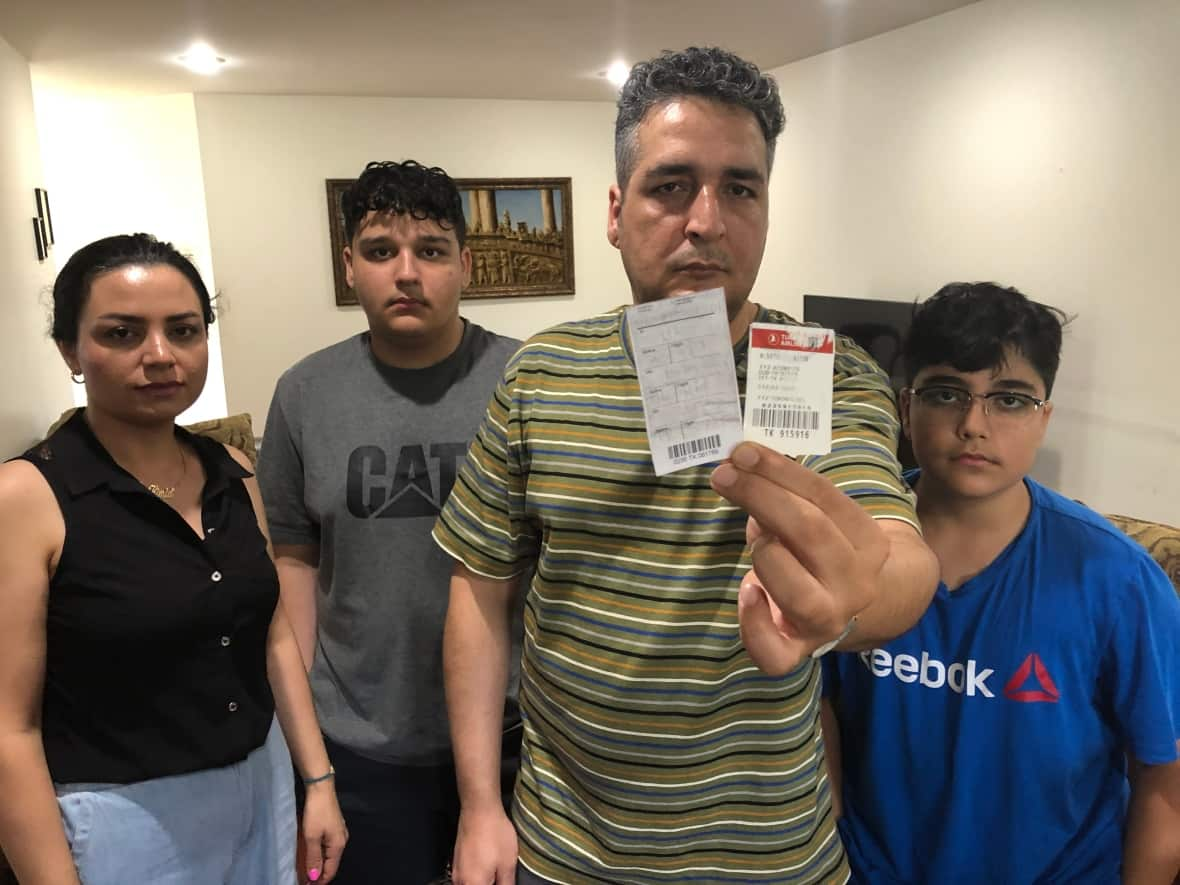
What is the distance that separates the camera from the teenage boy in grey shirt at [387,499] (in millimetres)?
1274

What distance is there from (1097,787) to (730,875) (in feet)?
1.52

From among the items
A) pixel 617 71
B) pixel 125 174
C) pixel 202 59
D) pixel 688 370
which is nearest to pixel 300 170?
pixel 202 59

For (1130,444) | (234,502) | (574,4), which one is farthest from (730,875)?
(574,4)

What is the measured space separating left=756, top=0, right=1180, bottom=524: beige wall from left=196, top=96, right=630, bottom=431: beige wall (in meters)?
2.06

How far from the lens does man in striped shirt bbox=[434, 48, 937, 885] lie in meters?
0.81

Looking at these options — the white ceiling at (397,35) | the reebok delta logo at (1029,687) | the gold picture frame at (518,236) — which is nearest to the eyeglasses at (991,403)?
the reebok delta logo at (1029,687)

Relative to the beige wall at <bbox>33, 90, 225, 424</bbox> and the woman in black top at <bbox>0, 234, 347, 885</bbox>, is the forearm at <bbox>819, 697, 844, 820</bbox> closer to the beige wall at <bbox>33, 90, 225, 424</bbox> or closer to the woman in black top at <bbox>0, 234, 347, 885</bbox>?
the woman in black top at <bbox>0, 234, 347, 885</bbox>

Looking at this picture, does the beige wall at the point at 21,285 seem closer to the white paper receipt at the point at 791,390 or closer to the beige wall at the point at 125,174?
the beige wall at the point at 125,174

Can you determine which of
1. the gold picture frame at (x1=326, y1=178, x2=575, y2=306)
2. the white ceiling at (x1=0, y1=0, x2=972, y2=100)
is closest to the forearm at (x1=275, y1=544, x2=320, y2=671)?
the white ceiling at (x1=0, y1=0, x2=972, y2=100)

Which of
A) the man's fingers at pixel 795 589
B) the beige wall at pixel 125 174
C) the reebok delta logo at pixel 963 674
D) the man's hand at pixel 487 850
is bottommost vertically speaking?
the man's hand at pixel 487 850

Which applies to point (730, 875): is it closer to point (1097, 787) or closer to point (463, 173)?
point (1097, 787)

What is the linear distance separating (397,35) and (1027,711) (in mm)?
3353

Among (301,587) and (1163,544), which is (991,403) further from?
(301,587)

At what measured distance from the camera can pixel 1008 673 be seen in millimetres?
939
